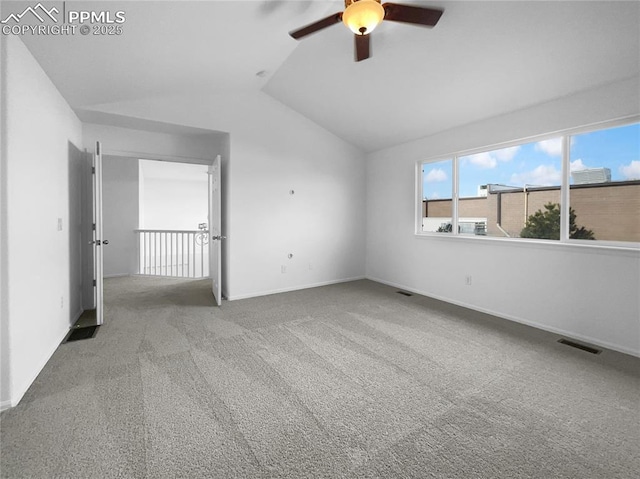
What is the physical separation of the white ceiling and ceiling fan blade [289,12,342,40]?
0.32 metres

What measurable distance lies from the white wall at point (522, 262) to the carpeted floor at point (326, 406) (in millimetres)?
359

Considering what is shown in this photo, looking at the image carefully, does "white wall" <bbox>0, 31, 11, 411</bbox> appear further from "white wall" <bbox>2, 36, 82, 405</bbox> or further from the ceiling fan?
the ceiling fan

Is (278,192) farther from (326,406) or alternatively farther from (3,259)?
(326,406)

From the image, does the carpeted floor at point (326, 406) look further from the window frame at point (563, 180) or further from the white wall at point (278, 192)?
the white wall at point (278, 192)

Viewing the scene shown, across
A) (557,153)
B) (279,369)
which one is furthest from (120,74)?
(557,153)

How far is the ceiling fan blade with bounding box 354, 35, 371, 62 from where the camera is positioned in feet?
8.24

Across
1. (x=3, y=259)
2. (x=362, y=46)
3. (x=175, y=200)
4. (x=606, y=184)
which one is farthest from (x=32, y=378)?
(x=175, y=200)

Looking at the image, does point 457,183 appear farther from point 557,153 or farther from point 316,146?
point 316,146

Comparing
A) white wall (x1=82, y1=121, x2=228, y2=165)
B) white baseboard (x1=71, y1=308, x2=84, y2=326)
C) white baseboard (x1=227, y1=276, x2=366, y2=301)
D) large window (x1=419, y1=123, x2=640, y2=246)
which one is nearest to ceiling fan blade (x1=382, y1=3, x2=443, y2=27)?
large window (x1=419, y1=123, x2=640, y2=246)

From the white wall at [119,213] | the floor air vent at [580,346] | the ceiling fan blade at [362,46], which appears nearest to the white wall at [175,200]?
the white wall at [119,213]

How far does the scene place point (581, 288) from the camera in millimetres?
3062

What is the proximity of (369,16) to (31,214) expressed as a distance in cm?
289

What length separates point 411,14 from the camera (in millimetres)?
2230

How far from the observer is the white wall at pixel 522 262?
282 centimetres
